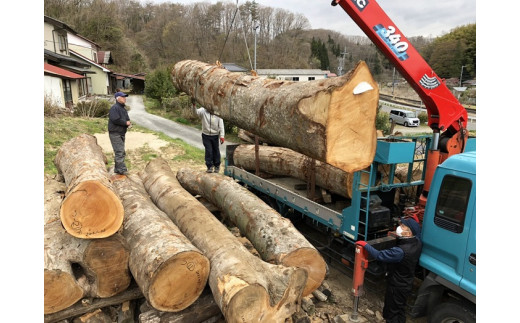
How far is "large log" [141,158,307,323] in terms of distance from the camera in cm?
315

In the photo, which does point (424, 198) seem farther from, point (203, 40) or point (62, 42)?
point (203, 40)

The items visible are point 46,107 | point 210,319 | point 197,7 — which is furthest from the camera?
point 197,7

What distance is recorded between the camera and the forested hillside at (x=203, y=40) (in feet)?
149

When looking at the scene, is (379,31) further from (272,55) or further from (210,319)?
(272,55)

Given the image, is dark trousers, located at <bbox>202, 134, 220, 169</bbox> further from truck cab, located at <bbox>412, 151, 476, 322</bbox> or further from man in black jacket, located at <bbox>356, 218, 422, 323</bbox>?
truck cab, located at <bbox>412, 151, 476, 322</bbox>

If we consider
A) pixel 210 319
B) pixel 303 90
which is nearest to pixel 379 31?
pixel 303 90

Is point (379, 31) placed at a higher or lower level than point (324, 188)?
higher

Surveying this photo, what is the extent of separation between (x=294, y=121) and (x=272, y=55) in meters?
58.5

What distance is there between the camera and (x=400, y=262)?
376cm

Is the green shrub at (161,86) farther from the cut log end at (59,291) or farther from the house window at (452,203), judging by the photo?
the house window at (452,203)

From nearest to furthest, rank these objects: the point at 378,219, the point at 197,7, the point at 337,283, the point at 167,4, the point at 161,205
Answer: the point at 378,219 < the point at 337,283 < the point at 161,205 < the point at 197,7 < the point at 167,4

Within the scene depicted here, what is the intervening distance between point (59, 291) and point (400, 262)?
3774 millimetres

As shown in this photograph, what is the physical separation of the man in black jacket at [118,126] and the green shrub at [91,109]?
15841mm

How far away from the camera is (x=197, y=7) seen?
41.7 m
